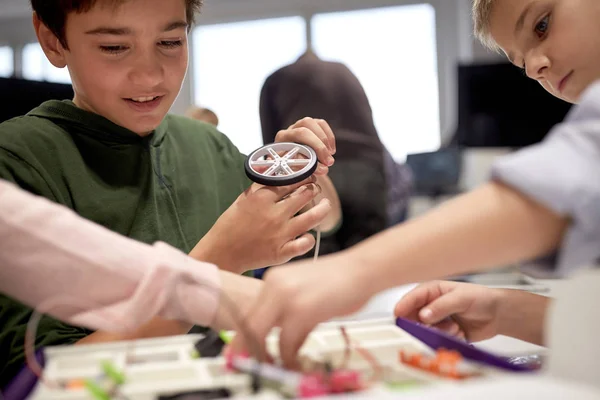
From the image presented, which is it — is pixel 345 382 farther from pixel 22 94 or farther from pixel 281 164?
pixel 22 94

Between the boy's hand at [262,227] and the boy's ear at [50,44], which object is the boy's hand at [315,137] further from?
the boy's ear at [50,44]

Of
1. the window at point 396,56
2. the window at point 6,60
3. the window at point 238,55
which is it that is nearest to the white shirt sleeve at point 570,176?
the window at point 396,56

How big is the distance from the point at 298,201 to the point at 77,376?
0.40 metres

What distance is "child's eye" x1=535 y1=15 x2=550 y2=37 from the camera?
77 centimetres

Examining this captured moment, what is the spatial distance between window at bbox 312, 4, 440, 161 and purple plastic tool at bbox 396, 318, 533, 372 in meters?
2.45

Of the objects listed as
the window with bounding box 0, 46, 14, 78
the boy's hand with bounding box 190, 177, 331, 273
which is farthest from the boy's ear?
the window with bounding box 0, 46, 14, 78

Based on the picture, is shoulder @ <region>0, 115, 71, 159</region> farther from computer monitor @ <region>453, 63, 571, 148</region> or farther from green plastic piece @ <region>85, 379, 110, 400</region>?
computer monitor @ <region>453, 63, 571, 148</region>

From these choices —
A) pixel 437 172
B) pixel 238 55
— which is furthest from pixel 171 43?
pixel 238 55

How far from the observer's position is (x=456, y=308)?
0.62 m

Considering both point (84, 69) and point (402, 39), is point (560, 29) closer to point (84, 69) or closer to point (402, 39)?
point (84, 69)

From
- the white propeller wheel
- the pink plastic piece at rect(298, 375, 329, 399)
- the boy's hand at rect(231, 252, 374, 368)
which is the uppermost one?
the white propeller wheel

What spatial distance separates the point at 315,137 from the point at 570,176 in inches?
16.9

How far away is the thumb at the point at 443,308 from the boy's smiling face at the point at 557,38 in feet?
1.14

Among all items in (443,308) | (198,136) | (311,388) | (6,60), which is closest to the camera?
(311,388)
